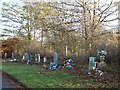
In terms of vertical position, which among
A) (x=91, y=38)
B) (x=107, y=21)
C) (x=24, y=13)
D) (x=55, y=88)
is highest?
(x=24, y=13)

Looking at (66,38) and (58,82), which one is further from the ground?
(66,38)

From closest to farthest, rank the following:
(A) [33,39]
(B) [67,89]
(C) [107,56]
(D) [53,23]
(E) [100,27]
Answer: (B) [67,89]
(C) [107,56]
(E) [100,27]
(D) [53,23]
(A) [33,39]

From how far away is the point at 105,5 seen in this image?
26922 millimetres

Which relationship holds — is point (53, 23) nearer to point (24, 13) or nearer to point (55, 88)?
point (24, 13)

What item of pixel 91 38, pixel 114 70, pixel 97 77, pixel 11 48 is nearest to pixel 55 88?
pixel 97 77

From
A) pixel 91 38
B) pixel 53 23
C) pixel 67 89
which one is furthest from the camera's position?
pixel 53 23

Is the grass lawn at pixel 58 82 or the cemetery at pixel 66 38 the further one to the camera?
the cemetery at pixel 66 38

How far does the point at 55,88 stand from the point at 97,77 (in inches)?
125

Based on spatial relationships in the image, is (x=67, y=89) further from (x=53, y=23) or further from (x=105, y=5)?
(x=53, y=23)

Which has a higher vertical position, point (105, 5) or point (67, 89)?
point (105, 5)

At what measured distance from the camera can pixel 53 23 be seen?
30.8m

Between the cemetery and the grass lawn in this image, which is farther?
the cemetery

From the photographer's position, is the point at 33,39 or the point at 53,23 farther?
the point at 33,39

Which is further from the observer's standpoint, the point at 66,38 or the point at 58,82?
the point at 66,38
